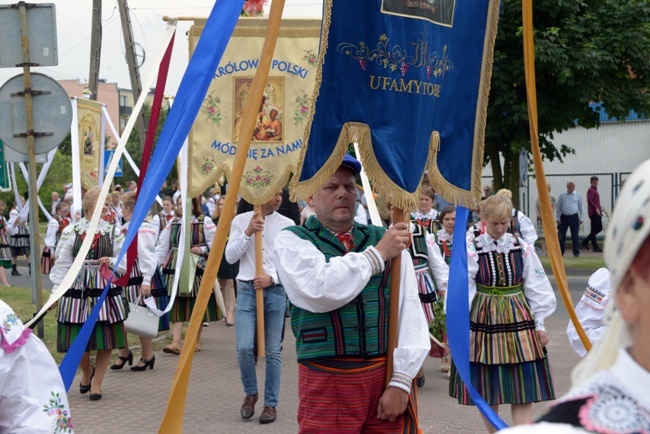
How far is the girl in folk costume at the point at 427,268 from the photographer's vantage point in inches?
364

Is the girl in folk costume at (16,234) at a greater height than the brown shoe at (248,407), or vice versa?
the brown shoe at (248,407)

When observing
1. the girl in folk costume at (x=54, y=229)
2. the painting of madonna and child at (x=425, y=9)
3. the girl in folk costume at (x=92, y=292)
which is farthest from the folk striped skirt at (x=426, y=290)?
the girl in folk costume at (x=54, y=229)

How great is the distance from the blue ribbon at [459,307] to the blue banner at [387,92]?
0.26 m

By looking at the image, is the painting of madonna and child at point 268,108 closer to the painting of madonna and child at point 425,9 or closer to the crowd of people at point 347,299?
the crowd of people at point 347,299

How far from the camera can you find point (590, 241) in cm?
2650

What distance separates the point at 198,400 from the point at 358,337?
4.69m

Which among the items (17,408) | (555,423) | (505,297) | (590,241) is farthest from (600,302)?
(590,241)

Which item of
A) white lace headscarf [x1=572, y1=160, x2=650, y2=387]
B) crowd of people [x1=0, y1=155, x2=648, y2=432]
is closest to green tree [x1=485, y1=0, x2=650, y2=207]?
crowd of people [x1=0, y1=155, x2=648, y2=432]

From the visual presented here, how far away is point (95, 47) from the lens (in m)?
22.4

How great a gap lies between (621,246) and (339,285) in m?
2.60

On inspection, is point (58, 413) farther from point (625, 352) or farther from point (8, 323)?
point (625, 352)

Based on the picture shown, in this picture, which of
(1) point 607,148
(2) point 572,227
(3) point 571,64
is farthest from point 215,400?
(1) point 607,148

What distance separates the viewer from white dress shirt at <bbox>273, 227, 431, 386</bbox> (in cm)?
407

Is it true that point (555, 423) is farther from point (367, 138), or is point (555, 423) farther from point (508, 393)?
point (508, 393)
